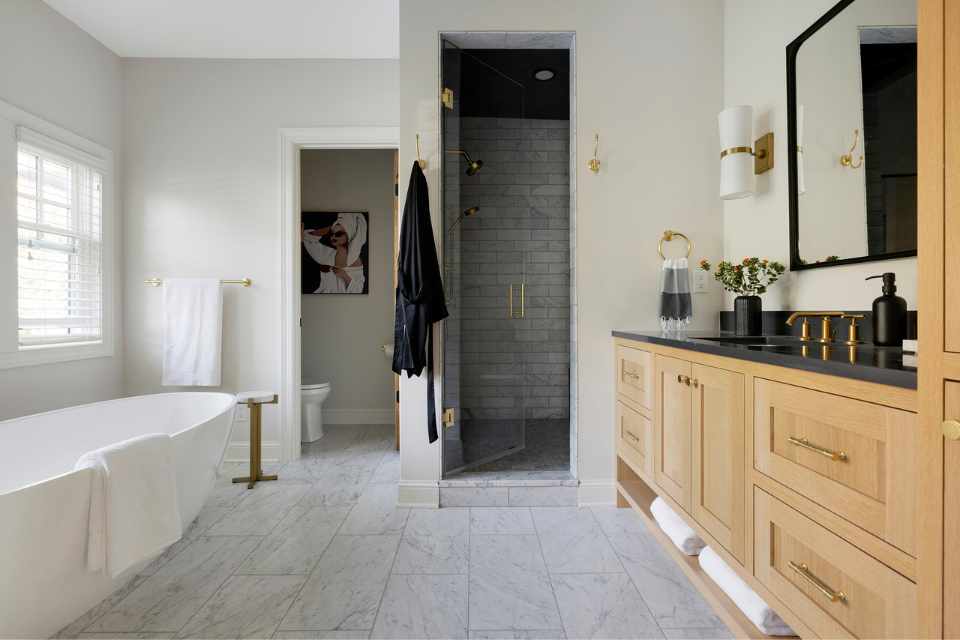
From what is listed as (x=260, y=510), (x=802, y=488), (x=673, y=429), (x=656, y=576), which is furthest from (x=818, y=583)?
(x=260, y=510)

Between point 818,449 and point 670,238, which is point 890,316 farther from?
point 670,238

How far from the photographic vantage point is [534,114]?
8.05 ft

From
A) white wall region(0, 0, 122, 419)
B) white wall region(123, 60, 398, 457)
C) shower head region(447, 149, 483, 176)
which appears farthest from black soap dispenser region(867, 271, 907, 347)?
white wall region(0, 0, 122, 419)

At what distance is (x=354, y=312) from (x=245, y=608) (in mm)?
2748

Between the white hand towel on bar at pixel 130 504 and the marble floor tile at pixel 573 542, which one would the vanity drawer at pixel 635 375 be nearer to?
the marble floor tile at pixel 573 542

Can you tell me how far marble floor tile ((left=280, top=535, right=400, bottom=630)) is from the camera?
1.45 m

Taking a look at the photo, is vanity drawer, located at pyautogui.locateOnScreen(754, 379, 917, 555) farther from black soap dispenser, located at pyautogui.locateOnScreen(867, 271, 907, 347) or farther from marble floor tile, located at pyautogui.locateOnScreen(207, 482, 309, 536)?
marble floor tile, located at pyautogui.locateOnScreen(207, 482, 309, 536)

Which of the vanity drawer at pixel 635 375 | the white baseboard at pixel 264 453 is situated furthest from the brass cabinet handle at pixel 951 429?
the white baseboard at pixel 264 453

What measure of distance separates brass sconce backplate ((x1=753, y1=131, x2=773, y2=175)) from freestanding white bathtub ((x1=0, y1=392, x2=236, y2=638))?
277 centimetres

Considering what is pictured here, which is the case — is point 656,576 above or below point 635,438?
below

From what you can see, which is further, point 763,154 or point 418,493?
point 418,493

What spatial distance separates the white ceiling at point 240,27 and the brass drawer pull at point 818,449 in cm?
290

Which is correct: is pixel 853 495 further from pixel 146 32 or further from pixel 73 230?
pixel 146 32

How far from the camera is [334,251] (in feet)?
13.1
